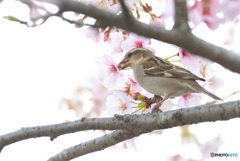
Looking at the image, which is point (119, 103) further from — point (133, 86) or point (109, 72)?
point (133, 86)

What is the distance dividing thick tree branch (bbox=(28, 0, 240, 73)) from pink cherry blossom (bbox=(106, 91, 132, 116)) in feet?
5.51

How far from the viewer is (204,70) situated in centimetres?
323

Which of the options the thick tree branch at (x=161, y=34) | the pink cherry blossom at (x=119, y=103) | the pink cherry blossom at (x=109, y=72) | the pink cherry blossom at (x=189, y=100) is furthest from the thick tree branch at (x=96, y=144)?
the thick tree branch at (x=161, y=34)

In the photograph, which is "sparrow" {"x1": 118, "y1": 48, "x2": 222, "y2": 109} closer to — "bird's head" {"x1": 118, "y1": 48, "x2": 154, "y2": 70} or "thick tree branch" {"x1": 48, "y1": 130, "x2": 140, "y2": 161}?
"bird's head" {"x1": 118, "y1": 48, "x2": 154, "y2": 70}

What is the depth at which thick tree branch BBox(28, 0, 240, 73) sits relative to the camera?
4.30ft

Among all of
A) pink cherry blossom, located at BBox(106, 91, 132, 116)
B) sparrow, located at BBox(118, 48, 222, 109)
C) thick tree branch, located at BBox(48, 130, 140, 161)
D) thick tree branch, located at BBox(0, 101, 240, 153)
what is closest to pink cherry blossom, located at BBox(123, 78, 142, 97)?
sparrow, located at BBox(118, 48, 222, 109)

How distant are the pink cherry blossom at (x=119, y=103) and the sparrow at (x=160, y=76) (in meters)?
0.37

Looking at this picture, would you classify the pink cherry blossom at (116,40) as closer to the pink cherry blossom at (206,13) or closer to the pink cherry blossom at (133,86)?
the pink cherry blossom at (133,86)

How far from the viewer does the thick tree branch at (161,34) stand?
1311 millimetres

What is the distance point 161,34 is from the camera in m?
1.34

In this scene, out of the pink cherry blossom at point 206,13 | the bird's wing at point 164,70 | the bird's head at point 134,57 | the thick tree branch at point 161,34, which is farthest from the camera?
the bird's head at point 134,57

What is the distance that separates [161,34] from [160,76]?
102 inches

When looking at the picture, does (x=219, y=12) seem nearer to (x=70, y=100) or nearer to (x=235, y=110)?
(x=235, y=110)

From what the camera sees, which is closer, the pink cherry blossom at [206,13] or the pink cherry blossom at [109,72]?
the pink cherry blossom at [206,13]
